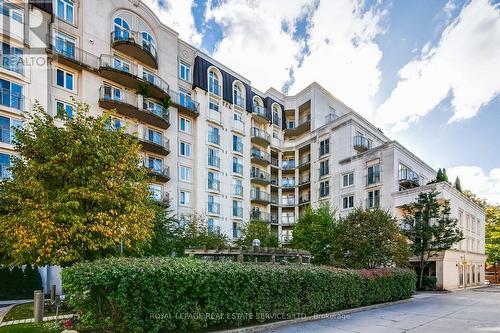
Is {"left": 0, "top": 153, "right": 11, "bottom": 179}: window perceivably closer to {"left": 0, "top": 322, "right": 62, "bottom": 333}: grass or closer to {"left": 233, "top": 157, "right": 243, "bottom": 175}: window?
{"left": 0, "top": 322, "right": 62, "bottom": 333}: grass

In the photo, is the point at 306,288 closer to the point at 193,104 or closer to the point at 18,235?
the point at 18,235

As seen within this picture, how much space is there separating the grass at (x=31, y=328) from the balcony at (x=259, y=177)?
1122 inches

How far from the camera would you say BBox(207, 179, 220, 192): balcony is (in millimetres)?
31861

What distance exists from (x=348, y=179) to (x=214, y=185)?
15.7 metres

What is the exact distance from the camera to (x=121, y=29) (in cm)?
2619

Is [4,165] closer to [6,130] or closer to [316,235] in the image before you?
[6,130]

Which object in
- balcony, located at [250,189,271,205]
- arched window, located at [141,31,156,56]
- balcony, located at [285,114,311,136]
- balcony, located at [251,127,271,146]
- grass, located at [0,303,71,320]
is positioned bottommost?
grass, located at [0,303,71,320]

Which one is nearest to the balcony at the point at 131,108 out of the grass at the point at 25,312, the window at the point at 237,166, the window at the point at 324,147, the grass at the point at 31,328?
the window at the point at 237,166

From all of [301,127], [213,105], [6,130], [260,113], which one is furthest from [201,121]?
[301,127]

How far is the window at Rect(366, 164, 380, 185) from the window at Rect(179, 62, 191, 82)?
71.6ft

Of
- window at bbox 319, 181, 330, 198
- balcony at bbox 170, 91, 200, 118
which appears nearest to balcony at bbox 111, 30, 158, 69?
balcony at bbox 170, 91, 200, 118

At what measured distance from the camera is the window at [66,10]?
2305 centimetres

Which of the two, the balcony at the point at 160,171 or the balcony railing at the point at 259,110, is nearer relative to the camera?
the balcony at the point at 160,171

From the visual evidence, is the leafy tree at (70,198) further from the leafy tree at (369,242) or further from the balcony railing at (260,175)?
the balcony railing at (260,175)
